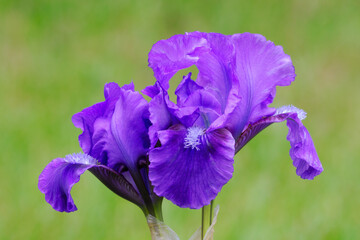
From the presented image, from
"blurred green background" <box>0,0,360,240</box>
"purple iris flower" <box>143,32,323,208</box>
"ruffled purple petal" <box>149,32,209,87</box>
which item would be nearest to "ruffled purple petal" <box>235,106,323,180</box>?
"purple iris flower" <box>143,32,323,208</box>

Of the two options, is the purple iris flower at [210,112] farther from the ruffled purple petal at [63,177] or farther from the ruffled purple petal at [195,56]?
the ruffled purple petal at [63,177]

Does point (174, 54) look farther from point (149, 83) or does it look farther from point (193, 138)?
point (149, 83)

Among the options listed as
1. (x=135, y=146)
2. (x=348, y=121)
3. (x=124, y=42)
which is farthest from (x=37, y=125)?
(x=135, y=146)

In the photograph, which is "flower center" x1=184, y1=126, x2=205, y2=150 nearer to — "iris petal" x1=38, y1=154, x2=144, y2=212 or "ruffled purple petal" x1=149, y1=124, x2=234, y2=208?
"ruffled purple petal" x1=149, y1=124, x2=234, y2=208

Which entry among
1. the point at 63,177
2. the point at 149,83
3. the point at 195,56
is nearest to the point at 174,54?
the point at 195,56

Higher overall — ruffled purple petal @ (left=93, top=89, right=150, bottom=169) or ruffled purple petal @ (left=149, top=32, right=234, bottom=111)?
ruffled purple petal @ (left=149, top=32, right=234, bottom=111)

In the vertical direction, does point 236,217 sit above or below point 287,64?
below

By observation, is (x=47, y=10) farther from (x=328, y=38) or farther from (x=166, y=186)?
(x=166, y=186)
